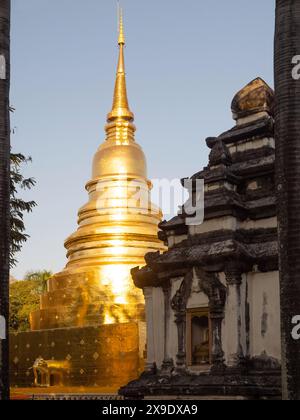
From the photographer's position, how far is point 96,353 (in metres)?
25.4

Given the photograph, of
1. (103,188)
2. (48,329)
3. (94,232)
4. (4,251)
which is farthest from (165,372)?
(103,188)

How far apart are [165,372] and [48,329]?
10.8m

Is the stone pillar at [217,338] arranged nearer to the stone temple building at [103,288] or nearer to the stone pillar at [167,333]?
the stone pillar at [167,333]

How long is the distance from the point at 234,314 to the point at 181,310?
4.84 feet

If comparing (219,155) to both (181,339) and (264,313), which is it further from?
(181,339)

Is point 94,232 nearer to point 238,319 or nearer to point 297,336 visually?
point 238,319

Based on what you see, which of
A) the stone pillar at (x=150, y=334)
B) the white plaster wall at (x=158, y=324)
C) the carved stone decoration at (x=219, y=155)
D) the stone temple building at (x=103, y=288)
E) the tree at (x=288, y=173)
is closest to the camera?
the tree at (x=288, y=173)

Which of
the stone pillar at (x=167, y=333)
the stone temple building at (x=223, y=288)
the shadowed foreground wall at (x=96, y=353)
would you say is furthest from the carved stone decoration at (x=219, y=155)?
the shadowed foreground wall at (x=96, y=353)

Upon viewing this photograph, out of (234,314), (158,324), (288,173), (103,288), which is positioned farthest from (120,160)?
(288,173)

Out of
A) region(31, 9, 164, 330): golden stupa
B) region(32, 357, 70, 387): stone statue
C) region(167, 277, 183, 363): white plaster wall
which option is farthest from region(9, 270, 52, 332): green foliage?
region(167, 277, 183, 363): white plaster wall

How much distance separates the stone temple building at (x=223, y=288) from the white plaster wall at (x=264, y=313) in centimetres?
2

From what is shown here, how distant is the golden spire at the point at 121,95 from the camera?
33.5 metres

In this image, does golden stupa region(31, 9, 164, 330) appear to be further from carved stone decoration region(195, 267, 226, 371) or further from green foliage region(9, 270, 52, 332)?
carved stone decoration region(195, 267, 226, 371)

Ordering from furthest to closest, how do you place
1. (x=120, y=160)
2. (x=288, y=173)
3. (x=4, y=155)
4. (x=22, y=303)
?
(x=22, y=303), (x=120, y=160), (x=4, y=155), (x=288, y=173)
